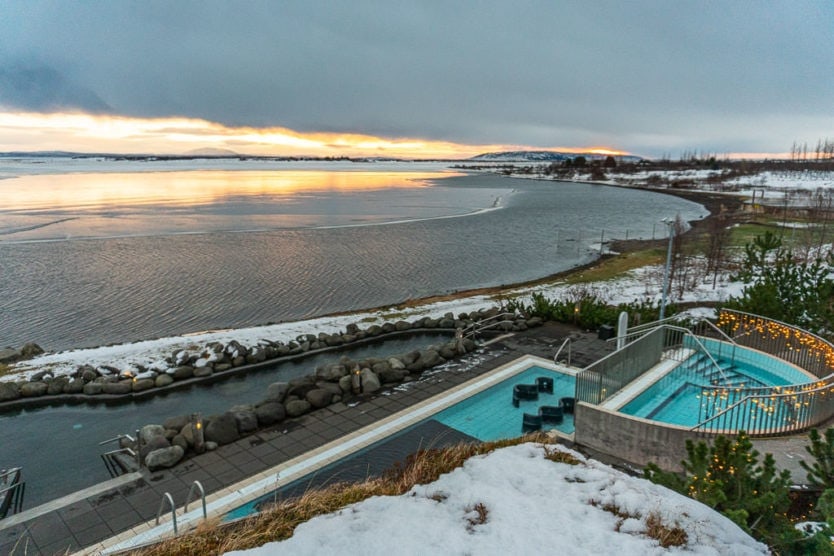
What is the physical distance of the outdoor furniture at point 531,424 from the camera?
10617 millimetres

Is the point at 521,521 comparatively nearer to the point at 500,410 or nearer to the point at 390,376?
the point at 500,410

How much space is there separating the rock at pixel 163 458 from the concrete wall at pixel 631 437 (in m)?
7.62

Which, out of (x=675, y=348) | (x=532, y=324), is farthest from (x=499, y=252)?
(x=675, y=348)

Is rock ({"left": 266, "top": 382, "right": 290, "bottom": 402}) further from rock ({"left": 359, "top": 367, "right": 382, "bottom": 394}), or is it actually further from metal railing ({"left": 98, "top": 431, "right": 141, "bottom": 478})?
metal railing ({"left": 98, "top": 431, "right": 141, "bottom": 478})

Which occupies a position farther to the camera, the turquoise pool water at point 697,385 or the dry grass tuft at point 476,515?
the turquoise pool water at point 697,385

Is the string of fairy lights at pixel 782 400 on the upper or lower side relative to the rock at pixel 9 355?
upper

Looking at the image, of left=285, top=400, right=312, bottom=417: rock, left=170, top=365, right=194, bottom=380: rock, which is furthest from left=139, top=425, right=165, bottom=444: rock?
left=170, top=365, right=194, bottom=380: rock

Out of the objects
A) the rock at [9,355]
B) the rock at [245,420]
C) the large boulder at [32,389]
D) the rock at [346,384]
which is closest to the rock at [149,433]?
the rock at [245,420]

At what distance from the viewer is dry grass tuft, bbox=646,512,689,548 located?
4.74 m

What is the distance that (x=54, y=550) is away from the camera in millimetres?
7250

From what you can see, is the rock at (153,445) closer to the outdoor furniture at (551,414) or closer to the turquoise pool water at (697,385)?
the outdoor furniture at (551,414)

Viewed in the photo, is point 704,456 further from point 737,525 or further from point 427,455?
point 427,455

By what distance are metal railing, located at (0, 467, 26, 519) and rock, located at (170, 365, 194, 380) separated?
4.87 meters

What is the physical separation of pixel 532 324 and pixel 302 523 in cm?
1371
